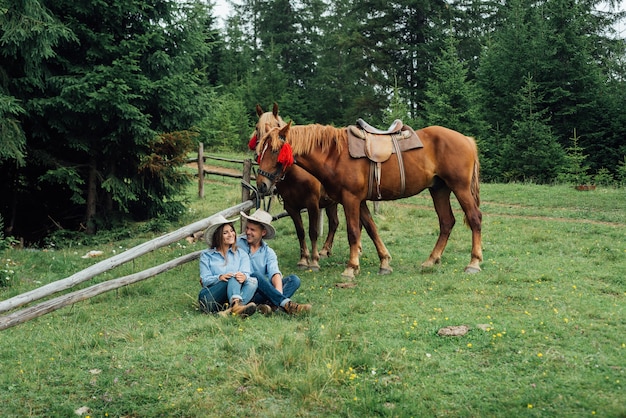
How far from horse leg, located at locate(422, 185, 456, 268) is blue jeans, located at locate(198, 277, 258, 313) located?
3.45 meters

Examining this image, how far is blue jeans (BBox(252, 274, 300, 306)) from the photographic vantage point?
616 cm

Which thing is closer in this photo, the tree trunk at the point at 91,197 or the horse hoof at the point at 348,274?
the horse hoof at the point at 348,274

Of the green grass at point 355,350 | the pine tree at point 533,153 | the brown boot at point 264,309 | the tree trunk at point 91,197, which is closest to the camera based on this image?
the green grass at point 355,350

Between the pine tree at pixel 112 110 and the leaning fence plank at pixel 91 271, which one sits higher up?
the pine tree at pixel 112 110

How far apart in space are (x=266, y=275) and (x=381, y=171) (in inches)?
103

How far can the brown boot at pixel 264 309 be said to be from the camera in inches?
239

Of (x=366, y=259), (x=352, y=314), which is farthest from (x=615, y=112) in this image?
(x=352, y=314)

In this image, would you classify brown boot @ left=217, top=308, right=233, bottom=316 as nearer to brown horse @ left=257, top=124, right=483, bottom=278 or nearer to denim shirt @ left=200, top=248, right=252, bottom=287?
denim shirt @ left=200, top=248, right=252, bottom=287

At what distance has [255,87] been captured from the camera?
36031 mm

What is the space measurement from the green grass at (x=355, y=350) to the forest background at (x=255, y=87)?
4205 mm

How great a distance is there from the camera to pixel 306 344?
5.00 m

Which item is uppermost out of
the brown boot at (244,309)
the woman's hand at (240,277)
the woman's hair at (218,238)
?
the woman's hair at (218,238)

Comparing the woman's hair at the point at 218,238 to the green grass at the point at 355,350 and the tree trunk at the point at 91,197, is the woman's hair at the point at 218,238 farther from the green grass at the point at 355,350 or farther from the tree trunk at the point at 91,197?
the tree trunk at the point at 91,197

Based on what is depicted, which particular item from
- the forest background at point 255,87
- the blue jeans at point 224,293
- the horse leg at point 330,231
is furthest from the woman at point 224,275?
the forest background at point 255,87
